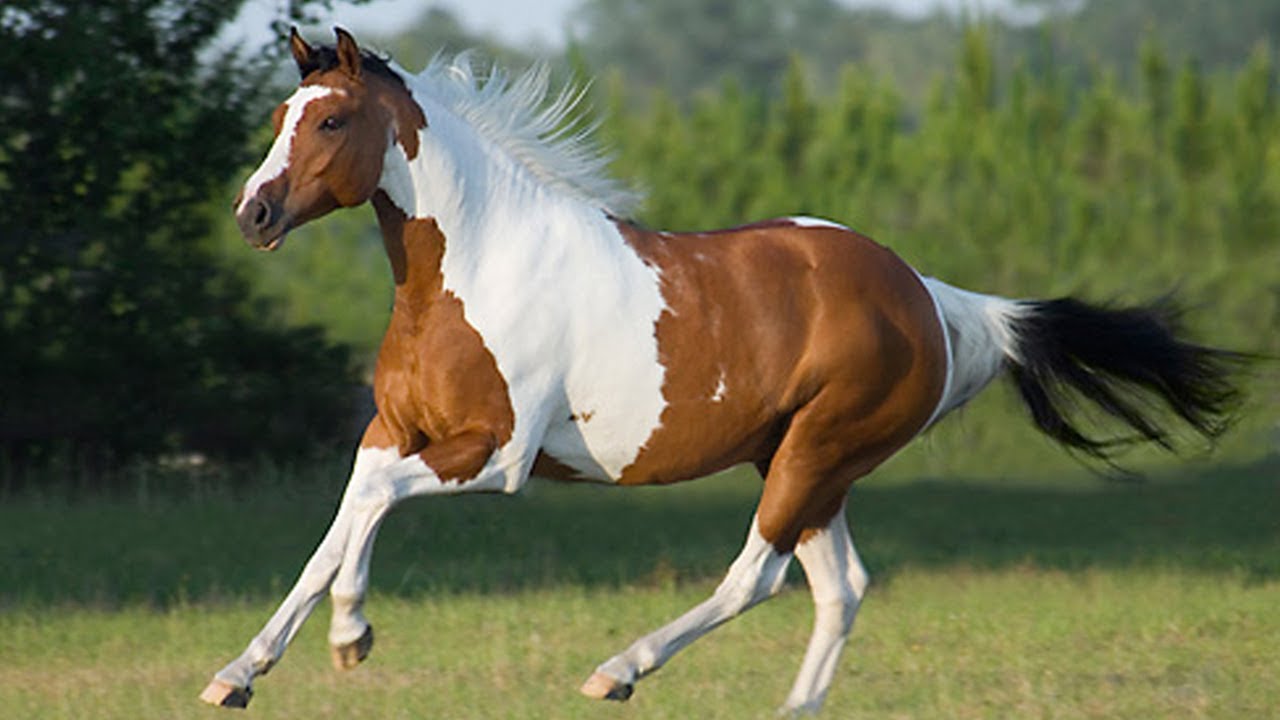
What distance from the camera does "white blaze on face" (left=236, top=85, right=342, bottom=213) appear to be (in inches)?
207

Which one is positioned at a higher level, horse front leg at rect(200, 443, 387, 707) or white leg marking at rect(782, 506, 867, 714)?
horse front leg at rect(200, 443, 387, 707)

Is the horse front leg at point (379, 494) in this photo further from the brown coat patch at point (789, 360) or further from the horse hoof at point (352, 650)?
the brown coat patch at point (789, 360)

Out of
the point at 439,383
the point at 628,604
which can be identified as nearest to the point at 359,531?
the point at 439,383

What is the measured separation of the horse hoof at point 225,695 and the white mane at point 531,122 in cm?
169

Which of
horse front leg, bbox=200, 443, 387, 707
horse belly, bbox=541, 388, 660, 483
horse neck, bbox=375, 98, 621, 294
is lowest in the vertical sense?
horse front leg, bbox=200, 443, 387, 707

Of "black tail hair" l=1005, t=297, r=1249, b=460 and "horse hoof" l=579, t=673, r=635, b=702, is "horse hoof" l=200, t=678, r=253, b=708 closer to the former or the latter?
"horse hoof" l=579, t=673, r=635, b=702

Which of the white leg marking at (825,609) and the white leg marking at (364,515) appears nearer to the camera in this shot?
the white leg marking at (364,515)

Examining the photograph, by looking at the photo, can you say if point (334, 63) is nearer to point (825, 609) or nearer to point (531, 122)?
point (531, 122)

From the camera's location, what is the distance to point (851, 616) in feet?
20.3

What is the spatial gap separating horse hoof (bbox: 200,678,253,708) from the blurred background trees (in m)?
2.02

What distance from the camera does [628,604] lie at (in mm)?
8977

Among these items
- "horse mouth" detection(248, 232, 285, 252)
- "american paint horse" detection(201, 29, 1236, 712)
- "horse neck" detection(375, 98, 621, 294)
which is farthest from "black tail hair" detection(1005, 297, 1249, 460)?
"horse mouth" detection(248, 232, 285, 252)

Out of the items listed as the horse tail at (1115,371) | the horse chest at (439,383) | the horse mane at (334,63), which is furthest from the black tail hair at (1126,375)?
the horse mane at (334,63)

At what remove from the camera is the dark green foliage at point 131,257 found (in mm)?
12469
